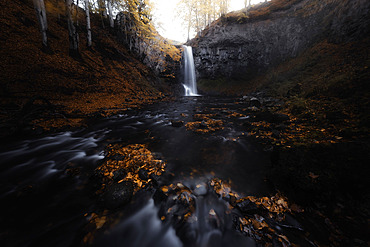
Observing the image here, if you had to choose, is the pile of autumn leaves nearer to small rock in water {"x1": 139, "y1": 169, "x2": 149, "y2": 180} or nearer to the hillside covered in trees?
small rock in water {"x1": 139, "y1": 169, "x2": 149, "y2": 180}

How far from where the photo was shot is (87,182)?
2.94m

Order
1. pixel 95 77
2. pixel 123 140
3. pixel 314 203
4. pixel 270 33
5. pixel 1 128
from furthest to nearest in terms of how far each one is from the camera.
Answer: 1. pixel 270 33
2. pixel 95 77
3. pixel 123 140
4. pixel 1 128
5. pixel 314 203

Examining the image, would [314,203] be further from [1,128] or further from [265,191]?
[1,128]

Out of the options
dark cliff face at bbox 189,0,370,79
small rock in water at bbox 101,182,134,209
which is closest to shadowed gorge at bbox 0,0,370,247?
small rock in water at bbox 101,182,134,209

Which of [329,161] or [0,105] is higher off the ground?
[0,105]

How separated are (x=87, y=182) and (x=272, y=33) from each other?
2527 cm

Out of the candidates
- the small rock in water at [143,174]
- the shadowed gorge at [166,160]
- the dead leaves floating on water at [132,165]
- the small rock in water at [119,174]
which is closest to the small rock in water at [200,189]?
the shadowed gorge at [166,160]

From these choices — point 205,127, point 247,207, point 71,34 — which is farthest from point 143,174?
point 71,34

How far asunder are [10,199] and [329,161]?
628cm

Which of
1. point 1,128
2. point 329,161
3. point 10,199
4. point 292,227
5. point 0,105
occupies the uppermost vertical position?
point 0,105

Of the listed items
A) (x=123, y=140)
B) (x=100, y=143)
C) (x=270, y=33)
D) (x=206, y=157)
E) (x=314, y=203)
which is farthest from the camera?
(x=270, y=33)

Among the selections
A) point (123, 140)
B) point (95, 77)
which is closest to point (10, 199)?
point (123, 140)

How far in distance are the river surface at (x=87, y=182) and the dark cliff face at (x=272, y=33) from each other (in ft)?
44.5

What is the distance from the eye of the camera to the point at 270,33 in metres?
18.6
